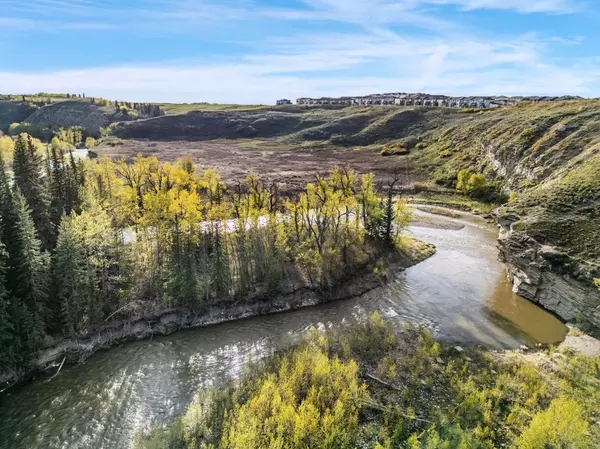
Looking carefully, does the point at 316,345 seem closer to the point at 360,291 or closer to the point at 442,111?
the point at 360,291

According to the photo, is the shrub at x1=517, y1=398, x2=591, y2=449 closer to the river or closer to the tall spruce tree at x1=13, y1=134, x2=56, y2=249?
the river

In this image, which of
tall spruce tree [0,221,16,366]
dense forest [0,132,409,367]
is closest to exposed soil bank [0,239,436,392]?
dense forest [0,132,409,367]

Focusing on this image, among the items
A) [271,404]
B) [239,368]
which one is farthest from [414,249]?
[271,404]

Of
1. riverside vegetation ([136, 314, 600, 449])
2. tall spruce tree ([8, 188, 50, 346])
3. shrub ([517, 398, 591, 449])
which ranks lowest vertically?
riverside vegetation ([136, 314, 600, 449])

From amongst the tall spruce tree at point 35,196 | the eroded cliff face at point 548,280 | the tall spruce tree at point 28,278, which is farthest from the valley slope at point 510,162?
the tall spruce tree at point 35,196

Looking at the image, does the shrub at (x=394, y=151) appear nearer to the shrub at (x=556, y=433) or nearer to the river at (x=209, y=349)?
the river at (x=209, y=349)
